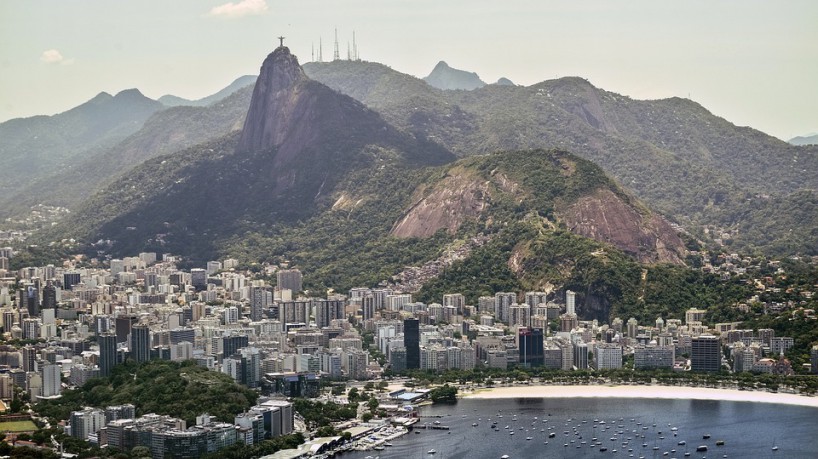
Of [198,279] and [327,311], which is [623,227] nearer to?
[327,311]

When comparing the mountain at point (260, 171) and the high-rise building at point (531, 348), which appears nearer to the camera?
the high-rise building at point (531, 348)

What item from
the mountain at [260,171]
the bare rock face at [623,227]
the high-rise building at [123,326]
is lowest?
the high-rise building at [123,326]

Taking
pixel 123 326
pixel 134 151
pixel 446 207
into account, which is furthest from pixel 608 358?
pixel 134 151

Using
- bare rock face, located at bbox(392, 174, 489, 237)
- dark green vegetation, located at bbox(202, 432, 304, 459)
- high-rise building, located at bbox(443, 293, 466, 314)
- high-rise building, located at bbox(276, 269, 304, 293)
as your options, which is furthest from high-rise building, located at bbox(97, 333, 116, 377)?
bare rock face, located at bbox(392, 174, 489, 237)

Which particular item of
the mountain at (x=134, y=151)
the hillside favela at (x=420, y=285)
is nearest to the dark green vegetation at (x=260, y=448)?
the hillside favela at (x=420, y=285)

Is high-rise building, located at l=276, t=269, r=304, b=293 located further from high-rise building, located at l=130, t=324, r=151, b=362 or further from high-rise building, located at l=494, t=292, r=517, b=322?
high-rise building, located at l=130, t=324, r=151, b=362

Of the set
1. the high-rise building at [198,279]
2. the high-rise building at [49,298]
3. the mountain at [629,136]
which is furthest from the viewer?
the mountain at [629,136]

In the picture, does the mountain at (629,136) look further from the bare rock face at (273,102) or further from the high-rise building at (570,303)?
the high-rise building at (570,303)

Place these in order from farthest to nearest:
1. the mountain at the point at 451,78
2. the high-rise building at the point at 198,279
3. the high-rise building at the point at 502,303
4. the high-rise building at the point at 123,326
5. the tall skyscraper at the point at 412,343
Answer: the mountain at the point at 451,78 < the high-rise building at the point at 198,279 < the high-rise building at the point at 502,303 < the tall skyscraper at the point at 412,343 < the high-rise building at the point at 123,326
